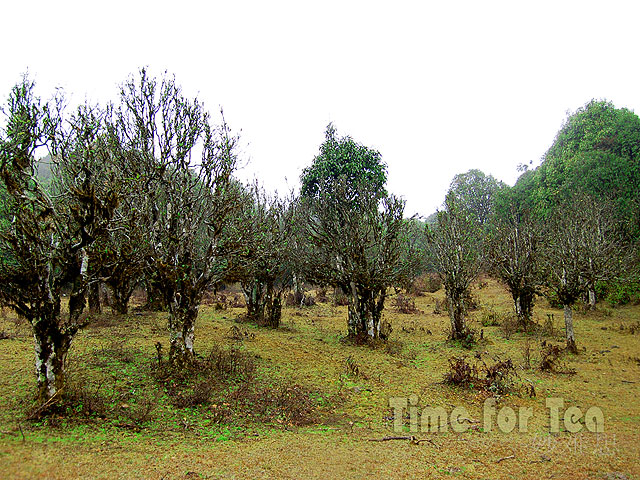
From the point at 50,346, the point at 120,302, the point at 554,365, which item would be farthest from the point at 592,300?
the point at 50,346

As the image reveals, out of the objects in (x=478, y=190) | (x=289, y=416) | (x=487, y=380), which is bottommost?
(x=289, y=416)

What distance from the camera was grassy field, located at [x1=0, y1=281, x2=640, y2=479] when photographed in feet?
16.7

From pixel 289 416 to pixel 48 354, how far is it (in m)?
4.53

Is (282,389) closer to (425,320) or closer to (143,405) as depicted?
(143,405)

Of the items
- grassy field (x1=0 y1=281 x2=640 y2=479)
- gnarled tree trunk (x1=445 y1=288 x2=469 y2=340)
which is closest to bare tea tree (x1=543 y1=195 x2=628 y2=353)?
grassy field (x1=0 y1=281 x2=640 y2=479)

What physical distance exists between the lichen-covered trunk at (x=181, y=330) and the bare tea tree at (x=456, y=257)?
10737 millimetres

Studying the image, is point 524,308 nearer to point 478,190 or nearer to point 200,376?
point 200,376

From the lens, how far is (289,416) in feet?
23.4

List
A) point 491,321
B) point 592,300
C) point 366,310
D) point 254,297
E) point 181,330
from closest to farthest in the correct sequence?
point 181,330
point 366,310
point 254,297
point 491,321
point 592,300

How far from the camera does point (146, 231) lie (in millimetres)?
8844

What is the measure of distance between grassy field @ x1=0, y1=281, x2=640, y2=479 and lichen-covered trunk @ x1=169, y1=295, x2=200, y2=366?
1.61ft

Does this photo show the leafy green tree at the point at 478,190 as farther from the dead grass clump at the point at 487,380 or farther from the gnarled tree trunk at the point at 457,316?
the dead grass clump at the point at 487,380

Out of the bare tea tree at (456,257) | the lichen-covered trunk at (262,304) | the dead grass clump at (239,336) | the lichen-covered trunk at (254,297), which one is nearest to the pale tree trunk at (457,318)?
the bare tea tree at (456,257)

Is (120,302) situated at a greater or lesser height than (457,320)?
greater
